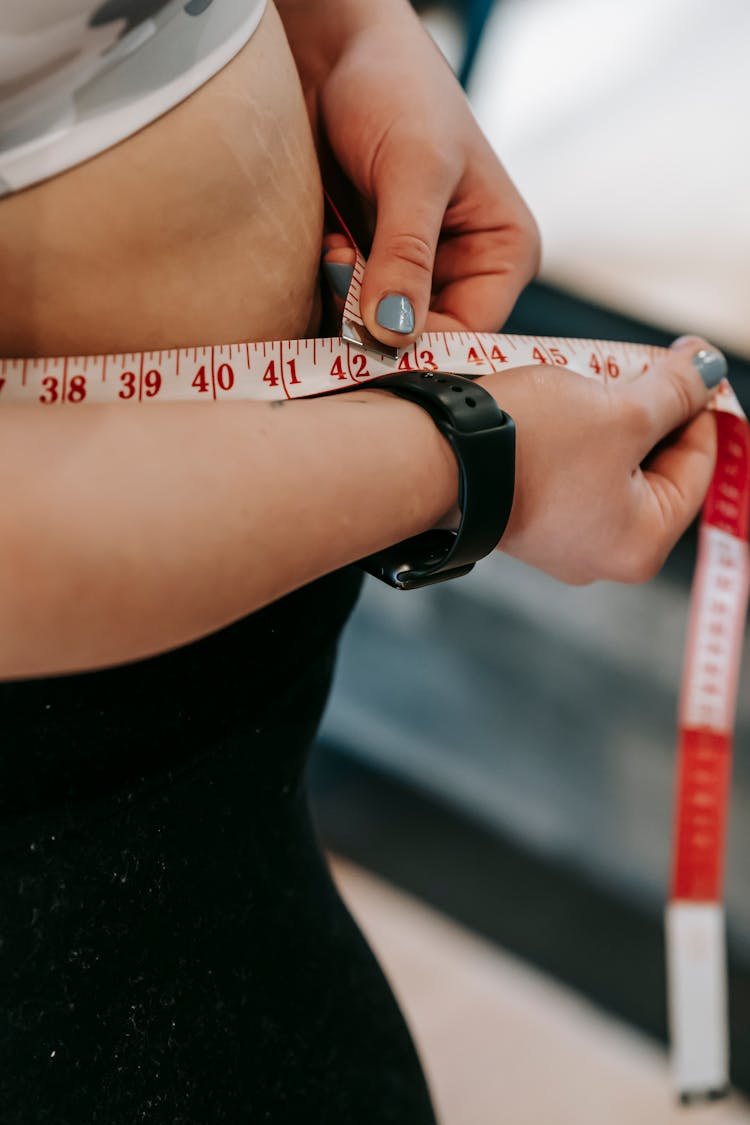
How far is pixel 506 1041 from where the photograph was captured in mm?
1830

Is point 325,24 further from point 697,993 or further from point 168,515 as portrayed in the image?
point 697,993

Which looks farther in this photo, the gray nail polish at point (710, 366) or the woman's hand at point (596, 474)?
the gray nail polish at point (710, 366)

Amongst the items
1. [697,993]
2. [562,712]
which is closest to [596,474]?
[697,993]

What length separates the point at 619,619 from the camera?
1.94m

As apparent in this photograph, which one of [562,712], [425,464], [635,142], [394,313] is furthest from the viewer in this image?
[562,712]

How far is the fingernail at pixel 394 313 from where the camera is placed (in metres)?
0.65

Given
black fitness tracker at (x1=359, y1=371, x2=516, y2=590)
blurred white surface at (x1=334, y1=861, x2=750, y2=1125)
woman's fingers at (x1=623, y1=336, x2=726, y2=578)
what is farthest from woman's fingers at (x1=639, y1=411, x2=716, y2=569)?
blurred white surface at (x1=334, y1=861, x2=750, y2=1125)

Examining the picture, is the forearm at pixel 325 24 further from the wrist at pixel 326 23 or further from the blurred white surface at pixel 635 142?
the blurred white surface at pixel 635 142

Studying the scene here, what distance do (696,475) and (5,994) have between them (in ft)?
1.94

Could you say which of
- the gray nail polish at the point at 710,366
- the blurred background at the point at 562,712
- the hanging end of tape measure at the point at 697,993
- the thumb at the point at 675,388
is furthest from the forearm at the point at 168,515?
the blurred background at the point at 562,712

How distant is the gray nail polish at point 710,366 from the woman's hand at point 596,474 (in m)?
0.02

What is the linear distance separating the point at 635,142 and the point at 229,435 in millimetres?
1644

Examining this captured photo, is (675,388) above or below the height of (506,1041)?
above

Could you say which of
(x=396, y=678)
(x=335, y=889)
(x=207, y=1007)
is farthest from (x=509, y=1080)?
(x=207, y=1007)
